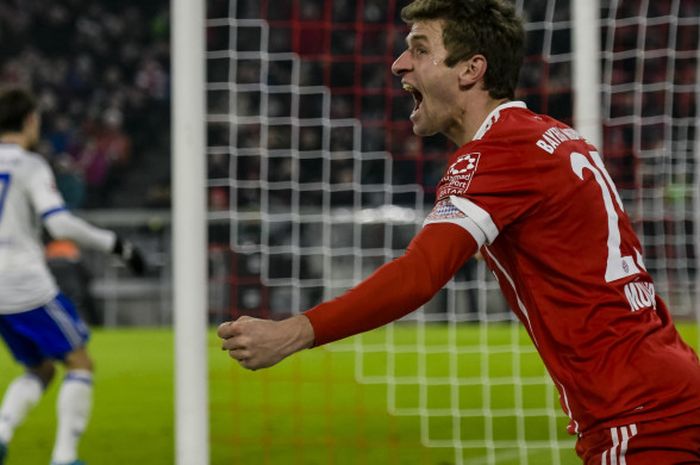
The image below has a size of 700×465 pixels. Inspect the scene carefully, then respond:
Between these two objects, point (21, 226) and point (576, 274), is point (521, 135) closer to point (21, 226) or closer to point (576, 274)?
point (576, 274)

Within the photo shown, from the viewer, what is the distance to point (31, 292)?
233 inches

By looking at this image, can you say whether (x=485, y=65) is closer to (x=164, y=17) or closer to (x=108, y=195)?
(x=108, y=195)

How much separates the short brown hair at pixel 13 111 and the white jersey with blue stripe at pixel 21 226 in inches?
5.6

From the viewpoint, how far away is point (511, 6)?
260 cm

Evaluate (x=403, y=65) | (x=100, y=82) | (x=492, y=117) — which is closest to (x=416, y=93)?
(x=403, y=65)

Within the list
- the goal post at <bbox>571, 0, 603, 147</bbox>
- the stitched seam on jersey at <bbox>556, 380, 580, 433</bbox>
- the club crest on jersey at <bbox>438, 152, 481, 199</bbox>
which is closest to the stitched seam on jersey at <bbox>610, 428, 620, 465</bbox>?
the stitched seam on jersey at <bbox>556, 380, 580, 433</bbox>

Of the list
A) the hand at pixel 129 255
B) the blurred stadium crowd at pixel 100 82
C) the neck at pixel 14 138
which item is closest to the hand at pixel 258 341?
the hand at pixel 129 255

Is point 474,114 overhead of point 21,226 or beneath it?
overhead

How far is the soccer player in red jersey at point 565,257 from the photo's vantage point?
91.9 inches

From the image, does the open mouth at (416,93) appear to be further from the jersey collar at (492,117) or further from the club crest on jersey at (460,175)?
the club crest on jersey at (460,175)

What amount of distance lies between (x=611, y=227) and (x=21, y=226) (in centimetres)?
409

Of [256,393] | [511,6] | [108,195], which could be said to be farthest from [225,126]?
[511,6]

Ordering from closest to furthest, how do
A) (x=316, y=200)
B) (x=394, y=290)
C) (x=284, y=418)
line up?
(x=394, y=290), (x=284, y=418), (x=316, y=200)

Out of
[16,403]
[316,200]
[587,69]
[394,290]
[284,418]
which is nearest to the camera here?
[394,290]
